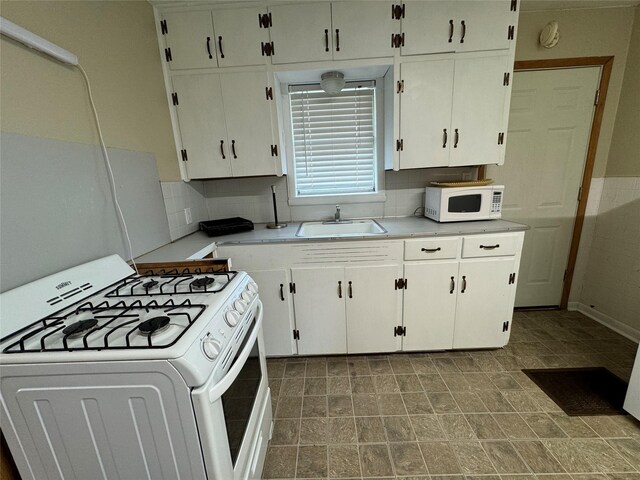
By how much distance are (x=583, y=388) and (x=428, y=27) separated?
8.30ft

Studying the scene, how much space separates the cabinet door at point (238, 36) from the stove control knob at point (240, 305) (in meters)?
1.70

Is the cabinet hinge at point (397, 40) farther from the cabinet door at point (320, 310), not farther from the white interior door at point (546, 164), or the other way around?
the cabinet door at point (320, 310)

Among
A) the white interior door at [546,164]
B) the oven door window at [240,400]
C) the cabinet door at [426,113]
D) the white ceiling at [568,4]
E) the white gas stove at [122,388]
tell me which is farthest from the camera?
the white interior door at [546,164]

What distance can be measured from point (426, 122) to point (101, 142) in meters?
1.99

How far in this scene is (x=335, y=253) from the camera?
1854mm

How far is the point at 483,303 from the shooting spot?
76.0 inches

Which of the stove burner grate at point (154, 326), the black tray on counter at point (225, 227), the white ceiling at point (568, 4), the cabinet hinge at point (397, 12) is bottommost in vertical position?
the stove burner grate at point (154, 326)

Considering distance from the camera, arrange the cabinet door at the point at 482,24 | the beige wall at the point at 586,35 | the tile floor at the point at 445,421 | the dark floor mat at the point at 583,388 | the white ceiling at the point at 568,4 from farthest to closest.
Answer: the beige wall at the point at 586,35, the white ceiling at the point at 568,4, the cabinet door at the point at 482,24, the dark floor mat at the point at 583,388, the tile floor at the point at 445,421

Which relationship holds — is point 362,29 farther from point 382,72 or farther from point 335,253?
point 335,253

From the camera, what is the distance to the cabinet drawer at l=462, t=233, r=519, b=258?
1.82 metres

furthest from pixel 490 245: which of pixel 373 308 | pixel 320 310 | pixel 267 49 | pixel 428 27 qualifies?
pixel 267 49

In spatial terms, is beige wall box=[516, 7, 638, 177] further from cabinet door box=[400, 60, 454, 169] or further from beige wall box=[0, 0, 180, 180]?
beige wall box=[0, 0, 180, 180]

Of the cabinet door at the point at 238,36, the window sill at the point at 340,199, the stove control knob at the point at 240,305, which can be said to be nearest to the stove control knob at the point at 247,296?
the stove control knob at the point at 240,305

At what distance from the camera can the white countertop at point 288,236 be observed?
5.36 ft
